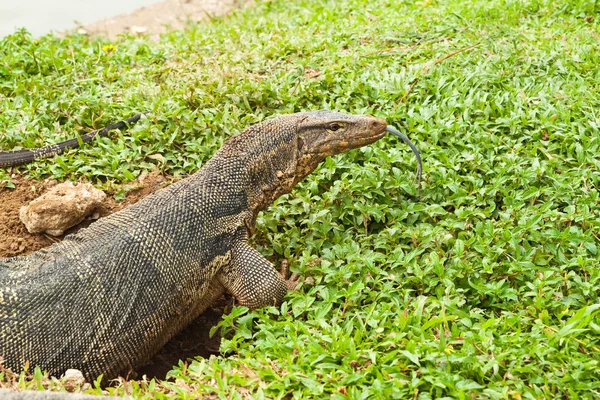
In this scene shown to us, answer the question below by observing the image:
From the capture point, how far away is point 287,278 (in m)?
4.10

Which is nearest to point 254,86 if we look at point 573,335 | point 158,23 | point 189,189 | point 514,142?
point 189,189

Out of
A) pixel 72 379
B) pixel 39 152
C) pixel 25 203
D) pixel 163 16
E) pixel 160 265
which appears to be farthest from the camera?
pixel 163 16

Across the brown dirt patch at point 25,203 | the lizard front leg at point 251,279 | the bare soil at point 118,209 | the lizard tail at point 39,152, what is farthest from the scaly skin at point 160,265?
the lizard tail at point 39,152

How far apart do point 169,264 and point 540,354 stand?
6.29ft

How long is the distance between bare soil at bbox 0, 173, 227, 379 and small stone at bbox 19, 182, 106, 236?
0.27ft

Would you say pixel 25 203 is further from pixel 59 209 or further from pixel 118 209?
pixel 118 209

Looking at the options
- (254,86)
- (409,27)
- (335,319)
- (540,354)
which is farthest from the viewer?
(409,27)

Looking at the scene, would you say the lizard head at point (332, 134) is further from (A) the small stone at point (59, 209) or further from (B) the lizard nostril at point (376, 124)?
(A) the small stone at point (59, 209)

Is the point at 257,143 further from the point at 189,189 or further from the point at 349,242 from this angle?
the point at 349,242

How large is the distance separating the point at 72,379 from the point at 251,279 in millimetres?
1093

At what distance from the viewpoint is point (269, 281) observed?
374 cm

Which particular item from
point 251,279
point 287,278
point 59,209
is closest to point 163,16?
point 59,209

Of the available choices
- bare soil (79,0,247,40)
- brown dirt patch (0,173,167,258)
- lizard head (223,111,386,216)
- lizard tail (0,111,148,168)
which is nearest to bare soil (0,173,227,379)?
brown dirt patch (0,173,167,258)

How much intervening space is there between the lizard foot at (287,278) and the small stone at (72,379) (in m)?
1.26
